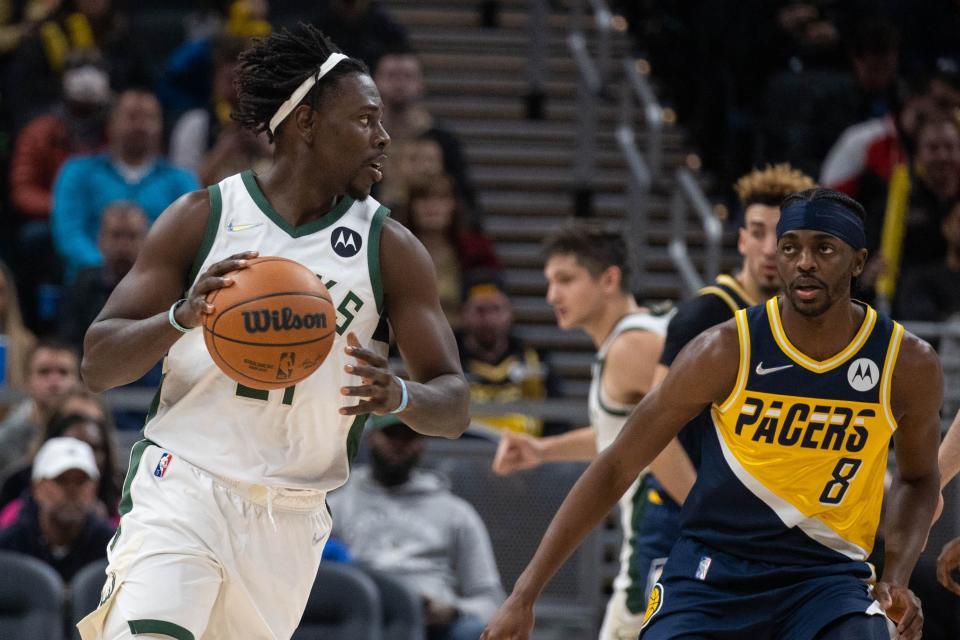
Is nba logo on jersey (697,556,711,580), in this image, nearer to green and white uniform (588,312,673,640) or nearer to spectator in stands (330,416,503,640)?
green and white uniform (588,312,673,640)

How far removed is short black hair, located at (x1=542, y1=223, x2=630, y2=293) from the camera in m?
6.35

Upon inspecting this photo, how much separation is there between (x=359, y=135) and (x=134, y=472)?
114 centimetres

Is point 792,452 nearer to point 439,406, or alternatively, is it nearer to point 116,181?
point 439,406

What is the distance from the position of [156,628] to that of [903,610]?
6.42 ft

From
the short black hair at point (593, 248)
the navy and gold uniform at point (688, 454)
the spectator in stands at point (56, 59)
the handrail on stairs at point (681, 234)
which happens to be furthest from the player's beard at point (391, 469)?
the spectator in stands at point (56, 59)

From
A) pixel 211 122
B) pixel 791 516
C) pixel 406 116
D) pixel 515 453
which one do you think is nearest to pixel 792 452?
pixel 791 516

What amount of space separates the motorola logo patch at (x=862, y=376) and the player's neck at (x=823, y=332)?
6 cm

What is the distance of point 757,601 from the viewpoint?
4.16 meters

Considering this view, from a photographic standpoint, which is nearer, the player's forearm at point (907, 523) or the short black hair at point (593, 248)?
the player's forearm at point (907, 523)

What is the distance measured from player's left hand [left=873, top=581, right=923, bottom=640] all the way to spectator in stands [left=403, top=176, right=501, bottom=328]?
559cm

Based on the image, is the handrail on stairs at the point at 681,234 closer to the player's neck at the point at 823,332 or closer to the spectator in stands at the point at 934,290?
the spectator in stands at the point at 934,290

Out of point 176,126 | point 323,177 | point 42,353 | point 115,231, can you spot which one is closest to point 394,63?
point 176,126

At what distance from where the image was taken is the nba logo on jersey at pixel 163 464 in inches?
169

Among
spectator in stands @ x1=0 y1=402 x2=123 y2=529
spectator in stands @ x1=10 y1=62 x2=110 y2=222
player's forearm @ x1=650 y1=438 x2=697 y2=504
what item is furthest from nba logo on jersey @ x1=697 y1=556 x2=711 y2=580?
spectator in stands @ x1=10 y1=62 x2=110 y2=222
